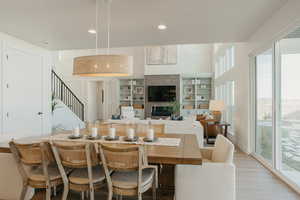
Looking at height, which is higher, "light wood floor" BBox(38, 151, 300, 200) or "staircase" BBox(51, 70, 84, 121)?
"staircase" BBox(51, 70, 84, 121)

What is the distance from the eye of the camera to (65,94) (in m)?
8.30

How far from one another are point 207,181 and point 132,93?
8.20m

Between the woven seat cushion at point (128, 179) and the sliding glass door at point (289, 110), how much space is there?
218cm

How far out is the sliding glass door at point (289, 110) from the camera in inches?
111

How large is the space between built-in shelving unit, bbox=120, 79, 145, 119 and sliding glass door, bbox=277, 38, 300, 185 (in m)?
7.23

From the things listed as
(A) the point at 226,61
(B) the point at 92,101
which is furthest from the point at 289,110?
(B) the point at 92,101

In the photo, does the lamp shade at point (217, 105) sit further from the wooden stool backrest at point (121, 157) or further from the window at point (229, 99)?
the wooden stool backrest at point (121, 157)

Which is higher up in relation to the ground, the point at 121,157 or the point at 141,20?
the point at 141,20

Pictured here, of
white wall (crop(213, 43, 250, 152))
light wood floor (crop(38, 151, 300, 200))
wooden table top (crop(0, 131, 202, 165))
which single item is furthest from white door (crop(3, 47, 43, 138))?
white wall (crop(213, 43, 250, 152))

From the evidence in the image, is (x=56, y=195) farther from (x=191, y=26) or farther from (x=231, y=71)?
(x=231, y=71)

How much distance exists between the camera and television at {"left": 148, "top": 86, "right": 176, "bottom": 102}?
955cm

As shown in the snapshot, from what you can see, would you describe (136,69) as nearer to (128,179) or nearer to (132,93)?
(132,93)

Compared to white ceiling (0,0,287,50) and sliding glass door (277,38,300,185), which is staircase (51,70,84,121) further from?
sliding glass door (277,38,300,185)

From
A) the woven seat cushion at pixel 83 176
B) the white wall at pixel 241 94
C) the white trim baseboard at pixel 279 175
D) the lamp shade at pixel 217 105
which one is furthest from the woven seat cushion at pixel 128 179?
the lamp shade at pixel 217 105
